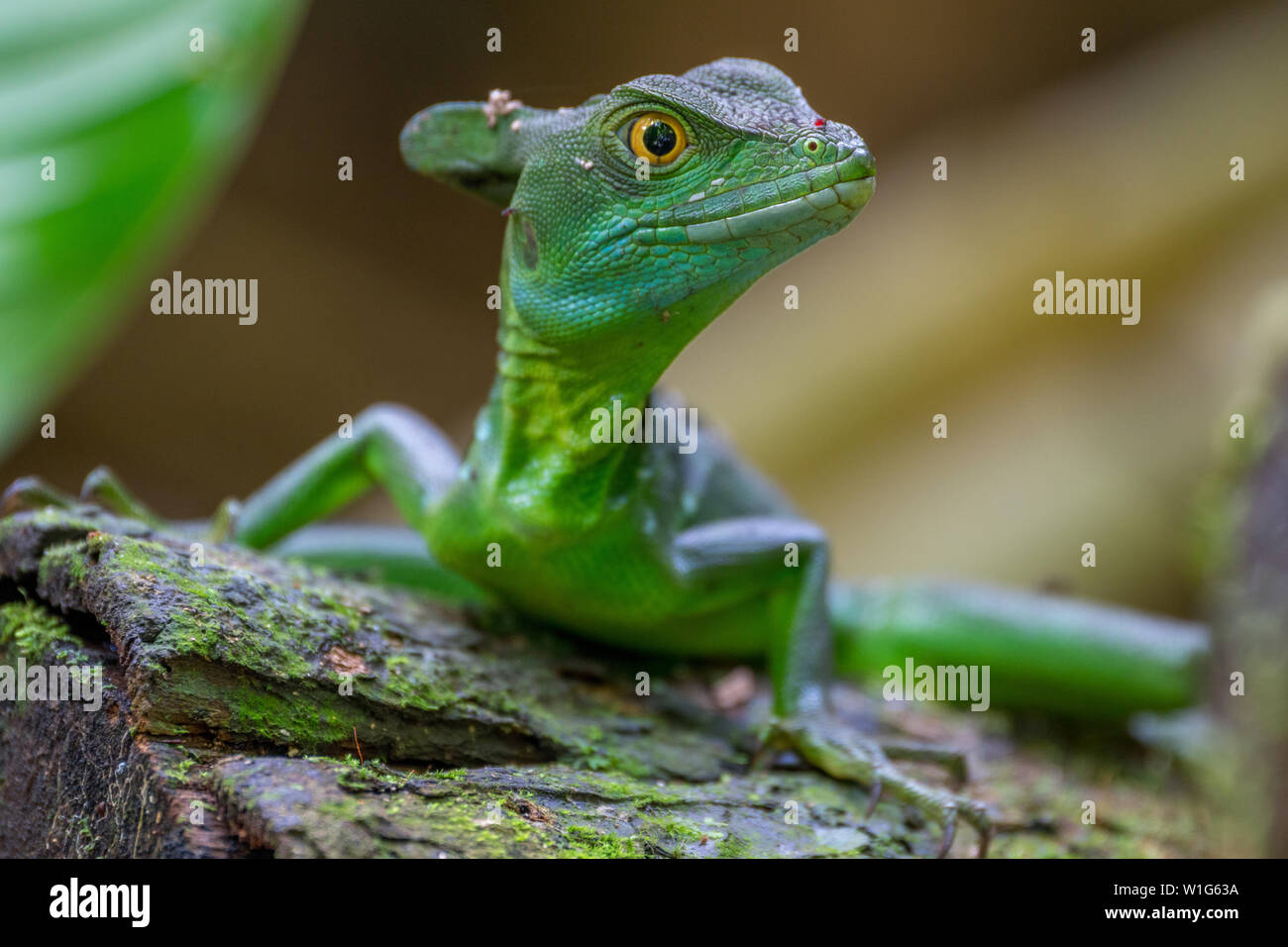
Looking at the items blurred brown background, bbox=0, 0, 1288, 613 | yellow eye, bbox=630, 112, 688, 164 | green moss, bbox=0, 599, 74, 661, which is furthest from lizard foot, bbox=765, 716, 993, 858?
blurred brown background, bbox=0, 0, 1288, 613

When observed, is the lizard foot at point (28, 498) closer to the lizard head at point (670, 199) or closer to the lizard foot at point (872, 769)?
the lizard head at point (670, 199)

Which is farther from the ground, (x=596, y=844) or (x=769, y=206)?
(x=769, y=206)

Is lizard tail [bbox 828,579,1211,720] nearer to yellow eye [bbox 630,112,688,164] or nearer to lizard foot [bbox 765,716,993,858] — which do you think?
lizard foot [bbox 765,716,993,858]

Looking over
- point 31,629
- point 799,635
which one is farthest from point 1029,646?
point 31,629

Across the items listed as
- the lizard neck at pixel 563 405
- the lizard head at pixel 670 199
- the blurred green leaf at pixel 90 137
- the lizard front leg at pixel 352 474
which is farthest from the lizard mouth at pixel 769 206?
the blurred green leaf at pixel 90 137

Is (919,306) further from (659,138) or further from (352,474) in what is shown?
(659,138)
